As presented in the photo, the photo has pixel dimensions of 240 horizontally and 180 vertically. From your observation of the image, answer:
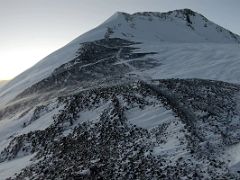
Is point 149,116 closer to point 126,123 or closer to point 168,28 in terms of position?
point 126,123

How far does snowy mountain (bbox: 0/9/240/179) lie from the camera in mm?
22469

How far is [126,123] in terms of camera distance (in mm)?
28188

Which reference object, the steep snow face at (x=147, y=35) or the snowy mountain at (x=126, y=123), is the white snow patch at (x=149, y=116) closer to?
the snowy mountain at (x=126, y=123)

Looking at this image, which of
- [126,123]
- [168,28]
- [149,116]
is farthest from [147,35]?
[126,123]

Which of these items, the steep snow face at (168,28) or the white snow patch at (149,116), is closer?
the white snow patch at (149,116)

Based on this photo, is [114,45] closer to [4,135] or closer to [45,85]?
[45,85]

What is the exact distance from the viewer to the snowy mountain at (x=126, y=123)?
22.5 meters

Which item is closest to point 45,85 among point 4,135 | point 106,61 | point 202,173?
point 106,61

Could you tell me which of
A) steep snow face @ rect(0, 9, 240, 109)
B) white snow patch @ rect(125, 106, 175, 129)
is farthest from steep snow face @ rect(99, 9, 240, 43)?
white snow patch @ rect(125, 106, 175, 129)

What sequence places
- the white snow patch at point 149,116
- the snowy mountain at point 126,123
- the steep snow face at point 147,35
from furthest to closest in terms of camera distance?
1. the steep snow face at point 147,35
2. the white snow patch at point 149,116
3. the snowy mountain at point 126,123

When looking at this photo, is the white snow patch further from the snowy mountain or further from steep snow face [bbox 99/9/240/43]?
steep snow face [bbox 99/9/240/43]

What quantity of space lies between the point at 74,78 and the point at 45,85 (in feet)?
12.9

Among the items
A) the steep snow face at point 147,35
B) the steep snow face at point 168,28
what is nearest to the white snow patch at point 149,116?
the steep snow face at point 147,35

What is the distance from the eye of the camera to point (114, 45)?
6569 cm
